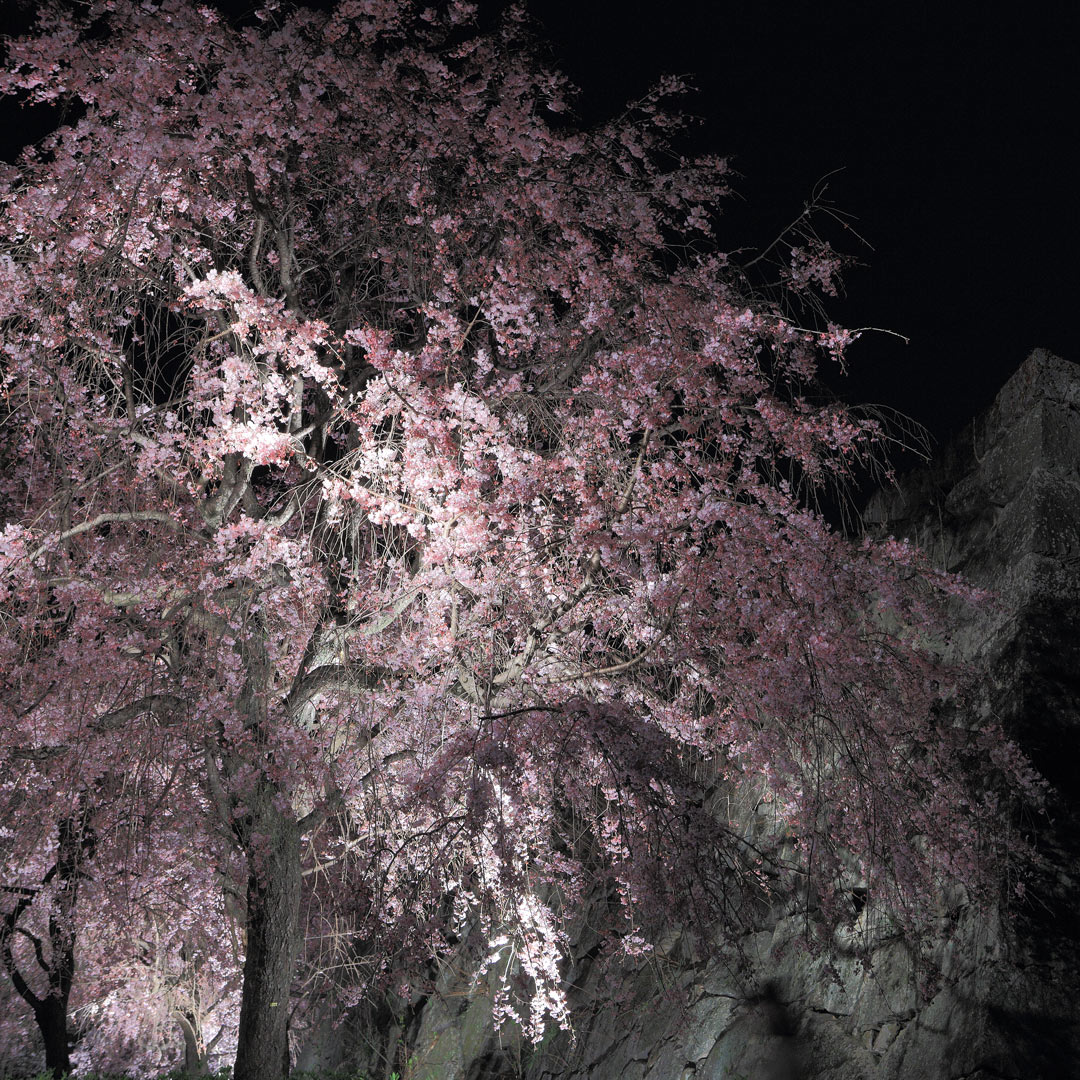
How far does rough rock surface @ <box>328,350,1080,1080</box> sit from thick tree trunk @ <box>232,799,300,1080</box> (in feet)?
11.0

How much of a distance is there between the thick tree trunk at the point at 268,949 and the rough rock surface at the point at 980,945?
335 cm

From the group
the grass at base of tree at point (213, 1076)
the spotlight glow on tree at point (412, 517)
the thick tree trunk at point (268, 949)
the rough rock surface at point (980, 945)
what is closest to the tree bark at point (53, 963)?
the grass at base of tree at point (213, 1076)

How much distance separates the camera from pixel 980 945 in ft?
17.6

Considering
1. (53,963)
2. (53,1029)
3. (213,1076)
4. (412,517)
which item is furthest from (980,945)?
(53,1029)

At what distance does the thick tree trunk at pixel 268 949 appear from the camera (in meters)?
6.76

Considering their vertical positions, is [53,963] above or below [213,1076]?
above

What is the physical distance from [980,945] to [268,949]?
194 inches

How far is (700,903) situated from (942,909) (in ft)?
6.68

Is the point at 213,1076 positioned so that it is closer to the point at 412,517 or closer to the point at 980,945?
the point at 412,517

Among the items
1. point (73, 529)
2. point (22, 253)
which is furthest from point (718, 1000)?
point (22, 253)

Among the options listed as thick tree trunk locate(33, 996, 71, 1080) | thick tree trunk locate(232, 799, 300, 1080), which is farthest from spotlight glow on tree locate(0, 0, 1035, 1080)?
thick tree trunk locate(33, 996, 71, 1080)

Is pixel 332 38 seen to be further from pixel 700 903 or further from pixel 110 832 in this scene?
pixel 700 903

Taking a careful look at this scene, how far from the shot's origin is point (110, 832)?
5.71 metres

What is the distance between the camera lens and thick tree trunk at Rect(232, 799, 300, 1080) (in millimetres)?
6762
